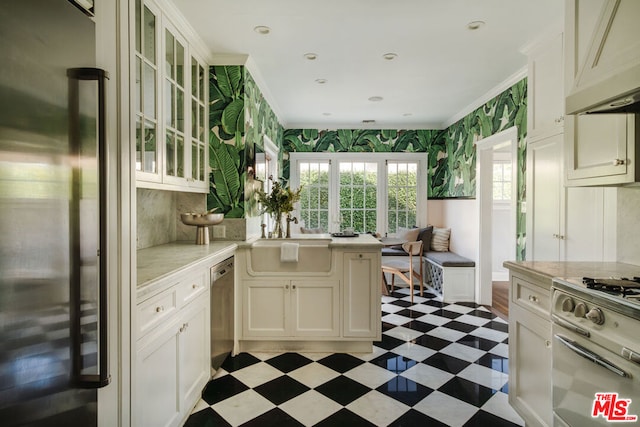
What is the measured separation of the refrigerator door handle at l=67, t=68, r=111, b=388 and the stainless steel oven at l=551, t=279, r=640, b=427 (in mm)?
1656

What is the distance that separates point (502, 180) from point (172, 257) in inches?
223

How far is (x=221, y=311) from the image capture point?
97.1 inches

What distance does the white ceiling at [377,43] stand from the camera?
7.45ft

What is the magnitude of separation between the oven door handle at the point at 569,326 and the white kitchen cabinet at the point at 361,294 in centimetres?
144

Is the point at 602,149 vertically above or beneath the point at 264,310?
above

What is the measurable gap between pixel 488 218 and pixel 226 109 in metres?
3.37

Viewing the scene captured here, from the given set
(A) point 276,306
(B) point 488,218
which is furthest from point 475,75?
(A) point 276,306

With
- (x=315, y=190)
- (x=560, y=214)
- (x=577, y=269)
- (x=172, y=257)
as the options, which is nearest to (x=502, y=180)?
(x=315, y=190)

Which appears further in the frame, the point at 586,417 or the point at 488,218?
the point at 488,218

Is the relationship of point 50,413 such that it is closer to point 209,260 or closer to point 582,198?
point 209,260

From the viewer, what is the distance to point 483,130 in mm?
4238

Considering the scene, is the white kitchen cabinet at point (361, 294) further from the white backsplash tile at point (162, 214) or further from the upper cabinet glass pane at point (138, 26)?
the upper cabinet glass pane at point (138, 26)

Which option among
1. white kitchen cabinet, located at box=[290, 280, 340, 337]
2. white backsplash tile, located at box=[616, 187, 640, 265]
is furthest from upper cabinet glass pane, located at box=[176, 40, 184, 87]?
white backsplash tile, located at box=[616, 187, 640, 265]

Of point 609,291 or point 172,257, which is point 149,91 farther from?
point 609,291
